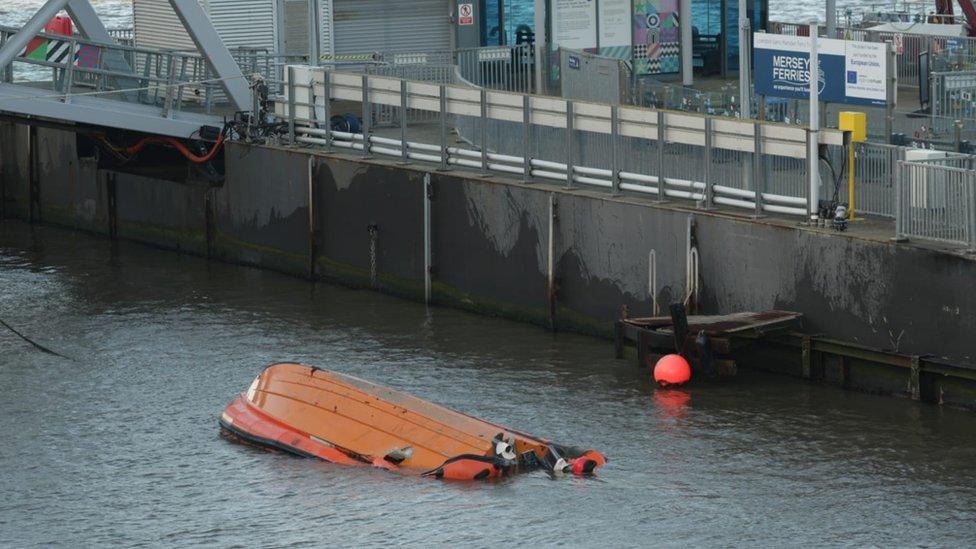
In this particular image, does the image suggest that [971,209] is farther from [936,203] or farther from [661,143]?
[661,143]

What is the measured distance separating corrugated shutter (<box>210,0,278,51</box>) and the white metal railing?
200 inches

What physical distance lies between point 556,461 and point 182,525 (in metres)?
4.40

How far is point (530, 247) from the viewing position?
3203 cm

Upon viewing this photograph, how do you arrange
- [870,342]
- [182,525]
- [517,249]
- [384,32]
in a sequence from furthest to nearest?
[384,32] → [517,249] → [870,342] → [182,525]

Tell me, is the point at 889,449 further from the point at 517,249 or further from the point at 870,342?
the point at 517,249

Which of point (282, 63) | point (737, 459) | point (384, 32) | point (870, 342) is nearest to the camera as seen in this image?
point (737, 459)

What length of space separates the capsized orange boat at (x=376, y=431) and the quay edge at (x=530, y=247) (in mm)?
4922

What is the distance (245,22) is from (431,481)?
20.4 meters

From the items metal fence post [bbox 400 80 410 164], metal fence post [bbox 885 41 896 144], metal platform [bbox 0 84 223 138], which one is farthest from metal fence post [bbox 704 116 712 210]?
metal platform [bbox 0 84 223 138]

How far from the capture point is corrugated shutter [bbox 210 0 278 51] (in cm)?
4184

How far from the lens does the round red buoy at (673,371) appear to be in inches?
1083

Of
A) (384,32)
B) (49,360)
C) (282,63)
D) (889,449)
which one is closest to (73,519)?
(49,360)

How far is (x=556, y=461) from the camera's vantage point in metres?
23.8

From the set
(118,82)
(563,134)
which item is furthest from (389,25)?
(563,134)
